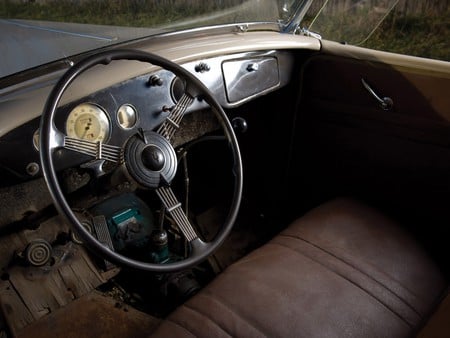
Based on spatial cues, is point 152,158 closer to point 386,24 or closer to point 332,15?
point 332,15

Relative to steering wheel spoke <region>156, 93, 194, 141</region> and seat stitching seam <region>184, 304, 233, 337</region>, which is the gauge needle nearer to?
steering wheel spoke <region>156, 93, 194, 141</region>

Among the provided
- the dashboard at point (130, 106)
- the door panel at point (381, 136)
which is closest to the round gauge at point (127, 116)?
the dashboard at point (130, 106)

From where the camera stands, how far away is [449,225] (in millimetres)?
1573

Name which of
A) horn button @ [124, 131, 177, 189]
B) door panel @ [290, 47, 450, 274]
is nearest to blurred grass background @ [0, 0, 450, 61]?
door panel @ [290, 47, 450, 274]

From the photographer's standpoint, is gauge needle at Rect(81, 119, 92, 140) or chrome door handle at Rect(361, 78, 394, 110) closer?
gauge needle at Rect(81, 119, 92, 140)

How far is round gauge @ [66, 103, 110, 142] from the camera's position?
1135mm

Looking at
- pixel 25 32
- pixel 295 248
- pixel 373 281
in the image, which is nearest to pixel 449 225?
pixel 373 281

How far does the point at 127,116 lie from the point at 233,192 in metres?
0.44

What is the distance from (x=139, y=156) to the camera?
3.52ft

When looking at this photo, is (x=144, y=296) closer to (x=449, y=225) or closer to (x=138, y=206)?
(x=138, y=206)

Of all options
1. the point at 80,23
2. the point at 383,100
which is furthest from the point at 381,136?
the point at 80,23

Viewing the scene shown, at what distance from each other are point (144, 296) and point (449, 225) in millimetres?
1051

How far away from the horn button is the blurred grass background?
498 millimetres

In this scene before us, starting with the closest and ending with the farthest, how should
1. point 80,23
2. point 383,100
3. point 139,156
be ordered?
point 139,156 → point 80,23 → point 383,100
